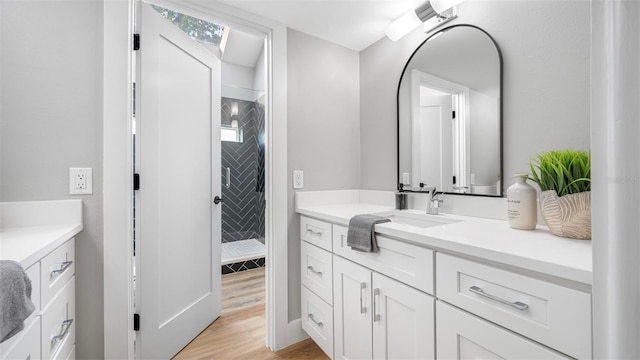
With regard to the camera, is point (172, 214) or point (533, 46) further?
point (172, 214)

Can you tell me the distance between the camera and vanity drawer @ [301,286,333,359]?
1529 millimetres

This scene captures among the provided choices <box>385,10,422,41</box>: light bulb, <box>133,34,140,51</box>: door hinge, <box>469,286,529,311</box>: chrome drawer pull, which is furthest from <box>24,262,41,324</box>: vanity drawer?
<box>385,10,422,41</box>: light bulb

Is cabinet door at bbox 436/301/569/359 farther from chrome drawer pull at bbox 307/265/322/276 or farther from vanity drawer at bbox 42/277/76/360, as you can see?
vanity drawer at bbox 42/277/76/360

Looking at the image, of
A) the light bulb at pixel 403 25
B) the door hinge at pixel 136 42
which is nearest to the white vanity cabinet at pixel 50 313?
the door hinge at pixel 136 42

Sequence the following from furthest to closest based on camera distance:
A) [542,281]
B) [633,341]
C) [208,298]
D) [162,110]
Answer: [208,298] → [162,110] → [542,281] → [633,341]

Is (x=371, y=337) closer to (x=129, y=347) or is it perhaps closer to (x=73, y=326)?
(x=129, y=347)

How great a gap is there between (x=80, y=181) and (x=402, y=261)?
60.8 inches

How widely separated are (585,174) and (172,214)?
6.51 ft

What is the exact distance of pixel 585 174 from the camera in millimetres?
903

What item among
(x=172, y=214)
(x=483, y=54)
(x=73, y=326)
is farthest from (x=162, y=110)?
(x=483, y=54)

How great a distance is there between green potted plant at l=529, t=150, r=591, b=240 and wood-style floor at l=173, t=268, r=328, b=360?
1469 mm

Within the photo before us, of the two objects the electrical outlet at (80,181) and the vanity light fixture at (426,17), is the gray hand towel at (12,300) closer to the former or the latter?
the electrical outlet at (80,181)

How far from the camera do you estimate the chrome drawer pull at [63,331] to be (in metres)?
1.02

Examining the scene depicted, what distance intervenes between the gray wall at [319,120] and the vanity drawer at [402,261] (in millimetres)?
729
